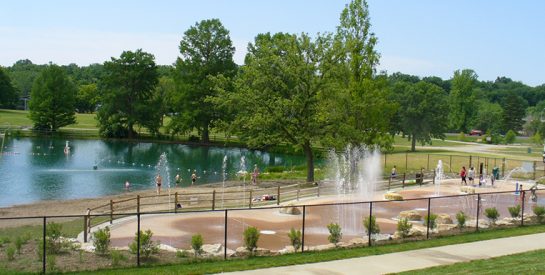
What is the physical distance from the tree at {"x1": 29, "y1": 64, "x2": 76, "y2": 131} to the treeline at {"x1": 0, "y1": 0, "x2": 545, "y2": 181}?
0.19 meters

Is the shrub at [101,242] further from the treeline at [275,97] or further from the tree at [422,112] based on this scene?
the tree at [422,112]

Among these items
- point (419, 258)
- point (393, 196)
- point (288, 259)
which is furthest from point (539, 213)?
point (288, 259)

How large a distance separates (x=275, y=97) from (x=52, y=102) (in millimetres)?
76891

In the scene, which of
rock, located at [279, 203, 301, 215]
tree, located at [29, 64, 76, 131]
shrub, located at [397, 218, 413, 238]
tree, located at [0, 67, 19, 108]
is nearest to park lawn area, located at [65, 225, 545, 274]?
shrub, located at [397, 218, 413, 238]

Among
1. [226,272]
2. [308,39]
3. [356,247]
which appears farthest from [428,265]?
[308,39]

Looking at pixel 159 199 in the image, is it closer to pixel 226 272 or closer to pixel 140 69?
pixel 226 272

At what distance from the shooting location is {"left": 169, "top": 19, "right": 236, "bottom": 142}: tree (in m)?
97.8

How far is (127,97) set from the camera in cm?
10656

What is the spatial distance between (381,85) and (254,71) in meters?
12.4

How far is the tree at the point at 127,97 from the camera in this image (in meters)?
105

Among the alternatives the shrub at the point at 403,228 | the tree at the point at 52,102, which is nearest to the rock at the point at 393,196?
the shrub at the point at 403,228

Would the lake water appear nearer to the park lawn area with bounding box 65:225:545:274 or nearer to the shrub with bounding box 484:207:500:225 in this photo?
the park lawn area with bounding box 65:225:545:274

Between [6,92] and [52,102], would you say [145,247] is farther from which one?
[6,92]

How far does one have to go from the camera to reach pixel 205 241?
22500 mm
